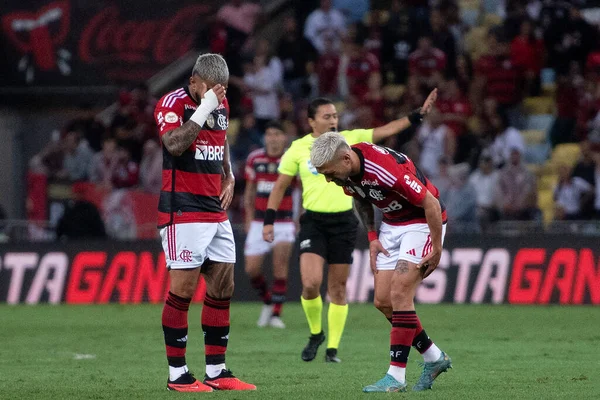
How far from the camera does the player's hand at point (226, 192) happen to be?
9.80 meters

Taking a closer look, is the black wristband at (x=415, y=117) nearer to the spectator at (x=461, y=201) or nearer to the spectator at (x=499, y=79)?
the spectator at (x=461, y=201)

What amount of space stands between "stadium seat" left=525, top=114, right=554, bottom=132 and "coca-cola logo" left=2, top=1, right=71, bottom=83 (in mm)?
10221

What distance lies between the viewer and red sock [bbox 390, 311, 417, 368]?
9219mm

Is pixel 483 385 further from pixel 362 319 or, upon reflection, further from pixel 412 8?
pixel 412 8

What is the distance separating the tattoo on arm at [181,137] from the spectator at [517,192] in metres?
12.2

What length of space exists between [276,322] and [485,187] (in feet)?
20.4

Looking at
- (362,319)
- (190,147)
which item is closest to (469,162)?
(362,319)

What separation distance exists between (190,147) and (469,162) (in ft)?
43.3

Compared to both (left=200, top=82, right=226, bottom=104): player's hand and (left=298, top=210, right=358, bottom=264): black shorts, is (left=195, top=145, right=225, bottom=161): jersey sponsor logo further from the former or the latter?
(left=298, top=210, right=358, bottom=264): black shorts

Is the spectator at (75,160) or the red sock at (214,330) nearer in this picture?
the red sock at (214,330)

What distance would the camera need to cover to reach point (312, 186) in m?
12.9

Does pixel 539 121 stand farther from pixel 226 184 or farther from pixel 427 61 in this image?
pixel 226 184

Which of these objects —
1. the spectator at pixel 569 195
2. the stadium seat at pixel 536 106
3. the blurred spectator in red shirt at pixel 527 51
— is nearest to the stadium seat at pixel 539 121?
the stadium seat at pixel 536 106

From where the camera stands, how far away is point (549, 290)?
19.1m
